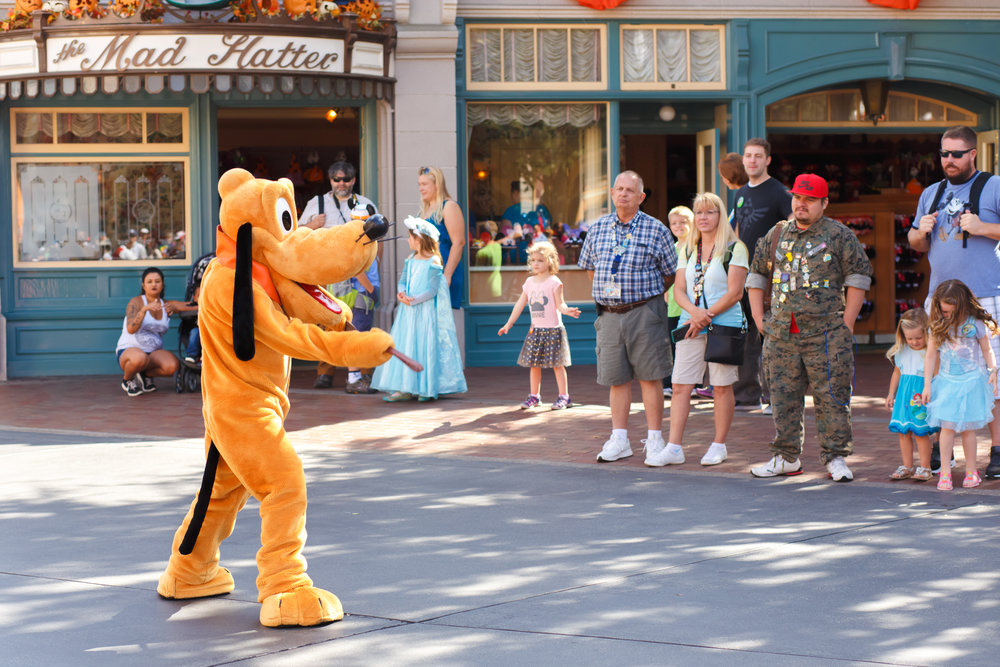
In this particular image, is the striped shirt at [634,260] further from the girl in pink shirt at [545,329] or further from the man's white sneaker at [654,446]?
the girl in pink shirt at [545,329]

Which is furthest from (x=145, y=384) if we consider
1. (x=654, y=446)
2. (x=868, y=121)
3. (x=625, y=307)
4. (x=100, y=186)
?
(x=868, y=121)

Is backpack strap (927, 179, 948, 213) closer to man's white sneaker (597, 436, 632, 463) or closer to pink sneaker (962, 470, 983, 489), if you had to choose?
pink sneaker (962, 470, 983, 489)

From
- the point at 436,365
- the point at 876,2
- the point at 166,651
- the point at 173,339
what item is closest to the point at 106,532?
the point at 166,651

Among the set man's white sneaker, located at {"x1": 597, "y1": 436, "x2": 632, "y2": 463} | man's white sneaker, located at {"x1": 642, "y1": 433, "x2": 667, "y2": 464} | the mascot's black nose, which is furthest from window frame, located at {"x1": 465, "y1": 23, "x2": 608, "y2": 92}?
the mascot's black nose

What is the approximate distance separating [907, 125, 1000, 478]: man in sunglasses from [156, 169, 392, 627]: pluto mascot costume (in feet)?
14.1

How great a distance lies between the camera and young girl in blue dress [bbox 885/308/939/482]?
750 centimetres

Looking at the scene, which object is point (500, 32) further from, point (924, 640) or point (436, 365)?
point (924, 640)

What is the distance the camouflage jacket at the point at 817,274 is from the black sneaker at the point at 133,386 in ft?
22.2

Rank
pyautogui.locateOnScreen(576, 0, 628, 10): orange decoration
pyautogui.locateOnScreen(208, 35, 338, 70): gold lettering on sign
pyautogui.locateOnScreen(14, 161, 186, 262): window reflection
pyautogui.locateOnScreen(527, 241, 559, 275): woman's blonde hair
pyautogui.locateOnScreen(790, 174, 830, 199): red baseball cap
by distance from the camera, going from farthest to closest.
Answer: pyautogui.locateOnScreen(576, 0, 628, 10): orange decoration
pyautogui.locateOnScreen(14, 161, 186, 262): window reflection
pyautogui.locateOnScreen(208, 35, 338, 70): gold lettering on sign
pyautogui.locateOnScreen(527, 241, 559, 275): woman's blonde hair
pyautogui.locateOnScreen(790, 174, 830, 199): red baseball cap

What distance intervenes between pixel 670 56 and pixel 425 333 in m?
5.07

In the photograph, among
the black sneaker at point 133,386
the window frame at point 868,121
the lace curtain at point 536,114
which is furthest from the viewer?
the window frame at point 868,121

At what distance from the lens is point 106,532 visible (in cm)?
641

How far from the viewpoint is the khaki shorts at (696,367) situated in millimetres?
8109

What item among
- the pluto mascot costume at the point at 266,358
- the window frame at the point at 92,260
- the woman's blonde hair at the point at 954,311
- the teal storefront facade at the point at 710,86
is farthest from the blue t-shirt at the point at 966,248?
the window frame at the point at 92,260
